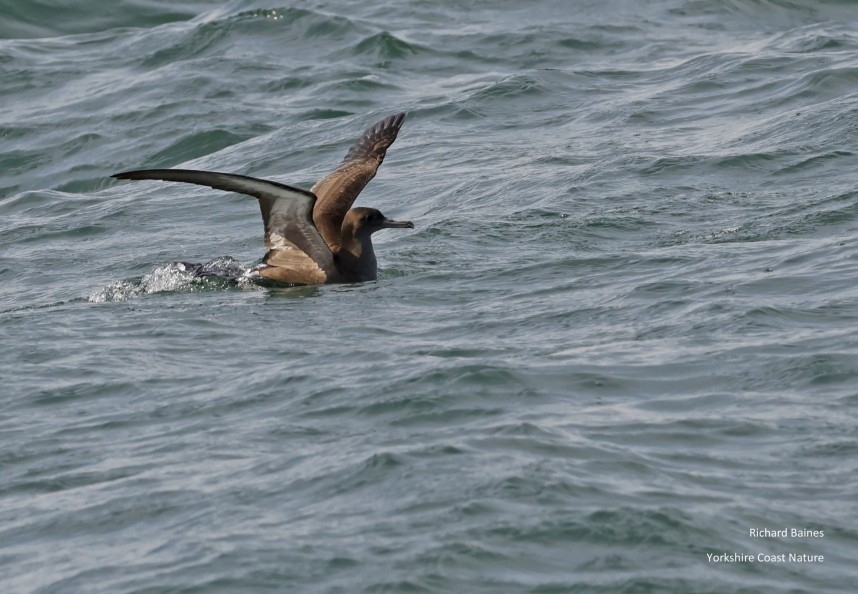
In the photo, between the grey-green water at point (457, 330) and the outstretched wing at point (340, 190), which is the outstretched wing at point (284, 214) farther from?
the grey-green water at point (457, 330)

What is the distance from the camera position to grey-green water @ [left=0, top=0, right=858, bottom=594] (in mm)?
5613

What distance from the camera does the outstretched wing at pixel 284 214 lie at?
358 inches

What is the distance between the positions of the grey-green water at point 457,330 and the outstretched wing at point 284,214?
381 mm

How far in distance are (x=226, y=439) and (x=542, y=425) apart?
4.68 feet

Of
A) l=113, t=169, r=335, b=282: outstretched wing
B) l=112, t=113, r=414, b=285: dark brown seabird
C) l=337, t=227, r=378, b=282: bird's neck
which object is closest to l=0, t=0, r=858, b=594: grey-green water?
l=337, t=227, r=378, b=282: bird's neck

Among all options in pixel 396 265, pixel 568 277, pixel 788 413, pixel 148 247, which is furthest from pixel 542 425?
pixel 148 247

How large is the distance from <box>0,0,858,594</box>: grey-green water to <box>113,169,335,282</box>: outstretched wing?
38 cm

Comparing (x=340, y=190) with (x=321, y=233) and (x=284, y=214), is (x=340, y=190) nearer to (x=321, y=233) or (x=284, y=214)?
(x=321, y=233)

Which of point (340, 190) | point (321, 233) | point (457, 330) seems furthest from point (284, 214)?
point (457, 330)

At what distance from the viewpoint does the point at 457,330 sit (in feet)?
27.5

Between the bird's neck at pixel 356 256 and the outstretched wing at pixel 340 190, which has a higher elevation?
the outstretched wing at pixel 340 190

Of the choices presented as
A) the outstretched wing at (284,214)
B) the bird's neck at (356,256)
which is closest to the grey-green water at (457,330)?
the bird's neck at (356,256)

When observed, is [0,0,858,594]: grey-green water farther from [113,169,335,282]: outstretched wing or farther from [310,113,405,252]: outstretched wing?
[310,113,405,252]: outstretched wing

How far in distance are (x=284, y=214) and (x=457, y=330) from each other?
1962mm
